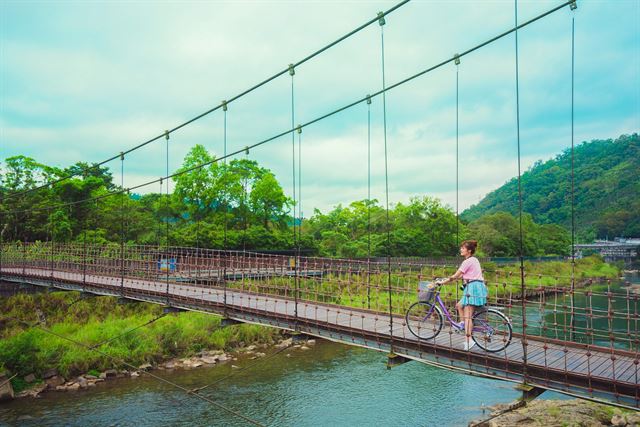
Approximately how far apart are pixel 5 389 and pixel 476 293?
9.40m

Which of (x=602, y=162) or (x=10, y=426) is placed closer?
(x=10, y=426)

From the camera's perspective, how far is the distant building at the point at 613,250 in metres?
39.6

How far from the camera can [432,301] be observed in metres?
4.64

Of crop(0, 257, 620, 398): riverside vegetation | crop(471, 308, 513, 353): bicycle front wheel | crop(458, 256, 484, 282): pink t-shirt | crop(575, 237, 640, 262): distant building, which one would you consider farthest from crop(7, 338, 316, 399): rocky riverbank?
crop(575, 237, 640, 262): distant building

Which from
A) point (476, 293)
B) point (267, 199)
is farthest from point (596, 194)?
point (476, 293)

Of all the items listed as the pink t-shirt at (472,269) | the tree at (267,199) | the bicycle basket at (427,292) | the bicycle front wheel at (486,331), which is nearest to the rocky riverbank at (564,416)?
the bicycle front wheel at (486,331)

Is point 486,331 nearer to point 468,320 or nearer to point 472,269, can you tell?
point 468,320

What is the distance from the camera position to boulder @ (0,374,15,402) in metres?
9.10

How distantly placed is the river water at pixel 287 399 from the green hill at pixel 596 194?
32467 millimetres

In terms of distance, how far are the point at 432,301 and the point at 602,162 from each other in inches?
2286

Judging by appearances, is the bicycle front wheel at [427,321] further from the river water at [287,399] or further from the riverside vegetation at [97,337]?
the riverside vegetation at [97,337]

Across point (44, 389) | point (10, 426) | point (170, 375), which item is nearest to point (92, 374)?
point (44, 389)

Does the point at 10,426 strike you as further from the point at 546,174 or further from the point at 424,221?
the point at 546,174

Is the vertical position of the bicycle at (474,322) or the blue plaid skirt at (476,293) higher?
the blue plaid skirt at (476,293)
